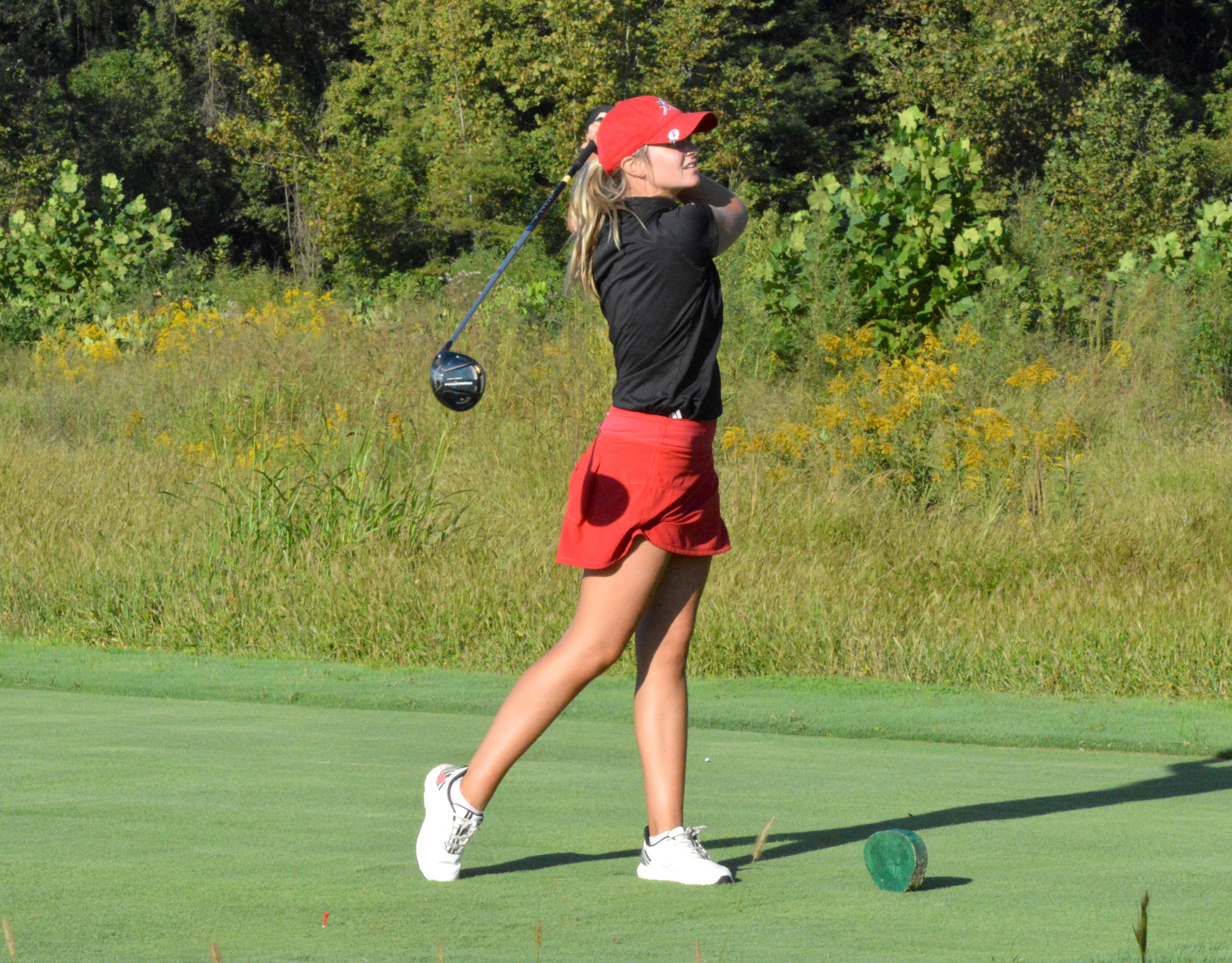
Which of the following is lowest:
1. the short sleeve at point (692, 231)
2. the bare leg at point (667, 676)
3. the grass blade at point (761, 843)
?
the grass blade at point (761, 843)

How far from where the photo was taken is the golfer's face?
385cm

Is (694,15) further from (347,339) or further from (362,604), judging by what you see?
(362,604)

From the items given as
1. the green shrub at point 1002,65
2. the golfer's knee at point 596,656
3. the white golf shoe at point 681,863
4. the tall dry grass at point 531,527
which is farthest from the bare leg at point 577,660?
the green shrub at point 1002,65

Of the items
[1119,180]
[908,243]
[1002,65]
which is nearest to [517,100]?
[1002,65]

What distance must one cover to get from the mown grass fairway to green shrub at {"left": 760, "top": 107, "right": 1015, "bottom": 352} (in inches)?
359

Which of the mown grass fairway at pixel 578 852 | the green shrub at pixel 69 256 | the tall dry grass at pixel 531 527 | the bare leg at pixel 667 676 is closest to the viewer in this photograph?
the mown grass fairway at pixel 578 852

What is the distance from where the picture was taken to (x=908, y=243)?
14766 millimetres

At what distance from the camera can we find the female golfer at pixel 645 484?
371 cm

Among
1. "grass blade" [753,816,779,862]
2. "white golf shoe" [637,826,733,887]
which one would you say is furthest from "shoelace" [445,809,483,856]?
"grass blade" [753,816,779,862]

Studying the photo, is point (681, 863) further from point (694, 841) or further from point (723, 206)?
point (723, 206)

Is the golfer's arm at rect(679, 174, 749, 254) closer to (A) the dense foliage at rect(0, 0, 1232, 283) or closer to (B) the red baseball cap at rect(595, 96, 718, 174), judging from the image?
(B) the red baseball cap at rect(595, 96, 718, 174)

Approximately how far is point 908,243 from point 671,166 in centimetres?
1124

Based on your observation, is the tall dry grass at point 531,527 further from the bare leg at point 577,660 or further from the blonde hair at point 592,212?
the blonde hair at point 592,212

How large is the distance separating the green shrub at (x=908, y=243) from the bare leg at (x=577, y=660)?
11123 millimetres
